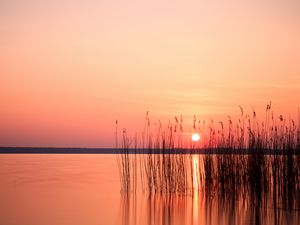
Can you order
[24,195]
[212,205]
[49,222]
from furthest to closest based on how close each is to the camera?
1. [24,195]
2. [212,205]
3. [49,222]

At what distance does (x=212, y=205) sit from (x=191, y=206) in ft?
1.03

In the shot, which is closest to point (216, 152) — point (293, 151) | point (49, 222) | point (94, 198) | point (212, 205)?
point (212, 205)

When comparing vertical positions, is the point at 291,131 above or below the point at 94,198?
above

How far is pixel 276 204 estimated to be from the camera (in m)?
7.24

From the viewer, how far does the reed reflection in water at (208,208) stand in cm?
652

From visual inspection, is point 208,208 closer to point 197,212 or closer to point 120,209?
point 197,212

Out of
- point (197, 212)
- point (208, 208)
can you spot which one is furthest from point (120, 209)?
point (208, 208)

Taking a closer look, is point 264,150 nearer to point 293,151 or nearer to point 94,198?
point 293,151

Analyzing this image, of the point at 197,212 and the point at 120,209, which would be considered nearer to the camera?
the point at 197,212


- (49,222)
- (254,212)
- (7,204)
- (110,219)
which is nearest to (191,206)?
(254,212)

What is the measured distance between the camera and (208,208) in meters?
7.38

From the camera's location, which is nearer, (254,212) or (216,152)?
(254,212)

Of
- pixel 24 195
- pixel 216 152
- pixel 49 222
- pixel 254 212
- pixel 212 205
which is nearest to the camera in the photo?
pixel 49 222

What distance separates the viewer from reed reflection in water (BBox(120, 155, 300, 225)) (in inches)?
257
